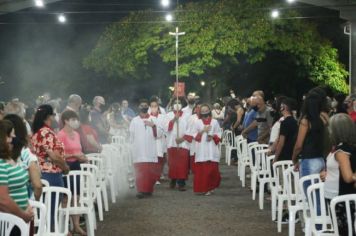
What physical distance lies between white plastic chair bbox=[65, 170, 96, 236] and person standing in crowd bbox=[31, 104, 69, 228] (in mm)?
726

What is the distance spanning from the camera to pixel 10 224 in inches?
246

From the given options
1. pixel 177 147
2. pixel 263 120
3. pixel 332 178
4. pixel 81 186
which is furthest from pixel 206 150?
pixel 332 178

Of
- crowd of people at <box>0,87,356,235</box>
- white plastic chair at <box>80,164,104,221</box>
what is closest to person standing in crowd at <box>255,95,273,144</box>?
crowd of people at <box>0,87,356,235</box>

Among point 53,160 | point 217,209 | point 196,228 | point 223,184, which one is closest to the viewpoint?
point 53,160

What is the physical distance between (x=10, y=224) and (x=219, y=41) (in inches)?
1406

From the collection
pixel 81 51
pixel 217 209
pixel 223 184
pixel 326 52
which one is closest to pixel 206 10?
pixel 326 52

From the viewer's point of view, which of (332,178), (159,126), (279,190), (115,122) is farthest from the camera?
(115,122)

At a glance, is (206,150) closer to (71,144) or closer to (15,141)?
(71,144)

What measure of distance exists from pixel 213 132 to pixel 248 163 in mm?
1296

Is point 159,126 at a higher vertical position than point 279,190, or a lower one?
higher

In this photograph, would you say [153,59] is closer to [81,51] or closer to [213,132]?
[81,51]

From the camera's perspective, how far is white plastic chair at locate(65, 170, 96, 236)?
1036cm

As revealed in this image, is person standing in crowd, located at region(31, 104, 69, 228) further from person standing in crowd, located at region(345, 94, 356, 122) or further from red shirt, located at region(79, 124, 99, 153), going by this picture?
person standing in crowd, located at region(345, 94, 356, 122)

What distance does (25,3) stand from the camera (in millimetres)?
26562
